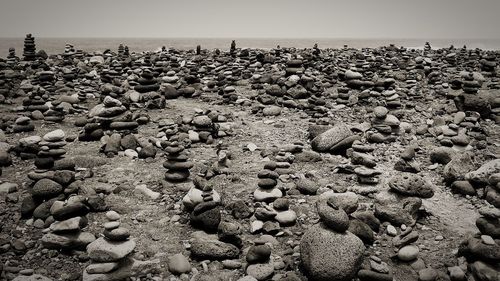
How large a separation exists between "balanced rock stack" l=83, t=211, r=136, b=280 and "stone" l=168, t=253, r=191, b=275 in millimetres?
610

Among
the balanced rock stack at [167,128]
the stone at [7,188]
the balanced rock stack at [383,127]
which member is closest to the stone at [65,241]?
the stone at [7,188]

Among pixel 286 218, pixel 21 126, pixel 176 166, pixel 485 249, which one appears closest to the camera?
pixel 485 249

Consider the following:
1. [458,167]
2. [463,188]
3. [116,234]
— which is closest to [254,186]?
[116,234]

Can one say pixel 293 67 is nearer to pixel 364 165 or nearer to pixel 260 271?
pixel 364 165

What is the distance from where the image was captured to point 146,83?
1522 centimetres

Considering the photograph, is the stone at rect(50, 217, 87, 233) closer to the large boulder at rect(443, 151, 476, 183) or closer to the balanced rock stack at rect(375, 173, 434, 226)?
the balanced rock stack at rect(375, 173, 434, 226)

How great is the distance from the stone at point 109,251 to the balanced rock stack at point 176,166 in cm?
295

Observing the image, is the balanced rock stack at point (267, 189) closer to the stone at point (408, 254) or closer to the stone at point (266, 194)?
the stone at point (266, 194)

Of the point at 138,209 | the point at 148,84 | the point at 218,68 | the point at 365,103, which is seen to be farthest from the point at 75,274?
the point at 218,68

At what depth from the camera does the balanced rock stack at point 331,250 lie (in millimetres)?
5312

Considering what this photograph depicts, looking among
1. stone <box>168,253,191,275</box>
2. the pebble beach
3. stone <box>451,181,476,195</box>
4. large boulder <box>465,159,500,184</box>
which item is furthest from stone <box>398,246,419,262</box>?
stone <box>168,253,191,275</box>

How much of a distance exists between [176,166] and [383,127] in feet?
22.2

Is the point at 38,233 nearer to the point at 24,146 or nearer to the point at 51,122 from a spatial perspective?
the point at 24,146

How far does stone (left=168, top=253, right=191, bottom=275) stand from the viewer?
5535 millimetres
